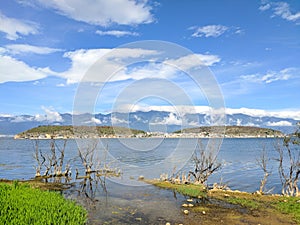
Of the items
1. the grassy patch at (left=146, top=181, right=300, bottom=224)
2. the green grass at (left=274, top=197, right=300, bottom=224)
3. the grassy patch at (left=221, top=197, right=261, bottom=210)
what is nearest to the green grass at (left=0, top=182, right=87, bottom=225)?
the grassy patch at (left=146, top=181, right=300, bottom=224)

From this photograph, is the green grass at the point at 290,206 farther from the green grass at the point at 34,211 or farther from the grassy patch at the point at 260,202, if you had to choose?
the green grass at the point at 34,211

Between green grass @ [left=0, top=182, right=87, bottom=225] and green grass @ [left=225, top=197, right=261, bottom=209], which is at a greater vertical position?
green grass @ [left=0, top=182, right=87, bottom=225]

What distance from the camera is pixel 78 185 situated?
79.6 ft

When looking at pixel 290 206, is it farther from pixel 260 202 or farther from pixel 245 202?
pixel 245 202

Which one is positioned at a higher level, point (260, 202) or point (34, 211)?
point (34, 211)

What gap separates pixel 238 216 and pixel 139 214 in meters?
4.99

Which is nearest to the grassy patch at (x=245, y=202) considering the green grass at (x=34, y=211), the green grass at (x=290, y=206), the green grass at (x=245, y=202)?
the green grass at (x=245, y=202)

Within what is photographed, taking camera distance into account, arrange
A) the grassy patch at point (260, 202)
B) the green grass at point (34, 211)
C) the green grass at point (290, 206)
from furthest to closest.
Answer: the grassy patch at point (260, 202) → the green grass at point (290, 206) → the green grass at point (34, 211)

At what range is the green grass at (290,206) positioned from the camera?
14.5 m

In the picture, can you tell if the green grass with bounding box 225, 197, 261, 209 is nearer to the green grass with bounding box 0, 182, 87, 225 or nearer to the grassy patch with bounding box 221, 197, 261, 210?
the grassy patch with bounding box 221, 197, 261, 210

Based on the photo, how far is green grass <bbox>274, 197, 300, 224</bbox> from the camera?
14520mm

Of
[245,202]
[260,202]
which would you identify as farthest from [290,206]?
[245,202]

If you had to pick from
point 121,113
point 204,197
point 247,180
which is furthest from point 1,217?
point 247,180

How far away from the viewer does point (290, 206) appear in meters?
15.9
